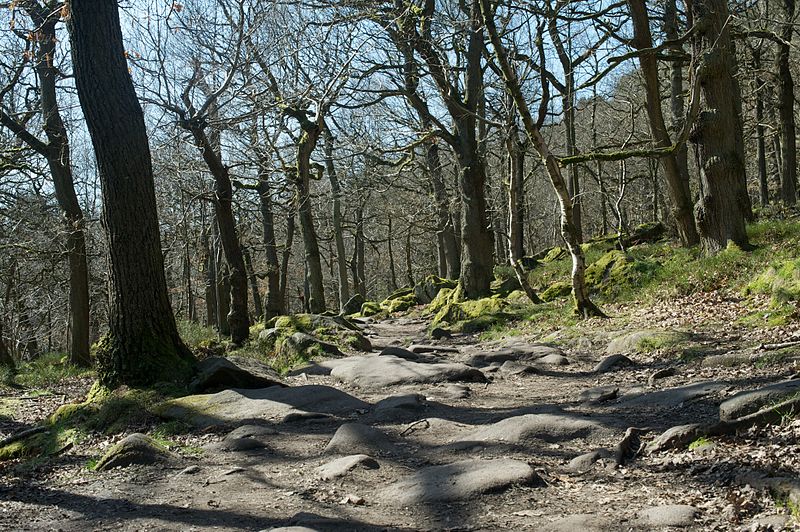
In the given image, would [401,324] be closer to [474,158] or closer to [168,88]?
[474,158]

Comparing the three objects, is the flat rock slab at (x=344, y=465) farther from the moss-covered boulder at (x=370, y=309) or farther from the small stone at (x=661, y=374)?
the moss-covered boulder at (x=370, y=309)

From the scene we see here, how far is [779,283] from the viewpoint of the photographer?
933cm

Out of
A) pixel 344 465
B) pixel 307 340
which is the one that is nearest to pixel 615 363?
pixel 344 465

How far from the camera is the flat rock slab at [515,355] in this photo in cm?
1014

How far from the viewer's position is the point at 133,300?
8391 millimetres

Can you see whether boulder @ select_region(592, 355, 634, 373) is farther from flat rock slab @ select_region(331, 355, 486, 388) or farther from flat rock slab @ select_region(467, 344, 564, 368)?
flat rock slab @ select_region(331, 355, 486, 388)

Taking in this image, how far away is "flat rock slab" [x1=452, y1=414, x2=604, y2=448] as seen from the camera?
5.52m

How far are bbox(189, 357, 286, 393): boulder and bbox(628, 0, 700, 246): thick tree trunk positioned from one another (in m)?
8.57

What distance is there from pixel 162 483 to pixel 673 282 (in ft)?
32.3

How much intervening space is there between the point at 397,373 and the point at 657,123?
26.6 feet

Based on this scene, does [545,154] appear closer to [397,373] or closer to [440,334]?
[397,373]

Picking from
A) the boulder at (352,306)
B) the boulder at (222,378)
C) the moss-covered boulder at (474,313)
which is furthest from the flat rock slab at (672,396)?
the boulder at (352,306)

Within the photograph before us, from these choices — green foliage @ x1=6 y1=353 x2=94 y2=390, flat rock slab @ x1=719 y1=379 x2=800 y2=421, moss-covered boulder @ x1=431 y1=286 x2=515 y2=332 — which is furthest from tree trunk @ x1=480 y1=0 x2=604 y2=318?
green foliage @ x1=6 y1=353 x2=94 y2=390

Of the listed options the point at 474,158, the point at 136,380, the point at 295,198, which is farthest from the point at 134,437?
the point at 474,158
